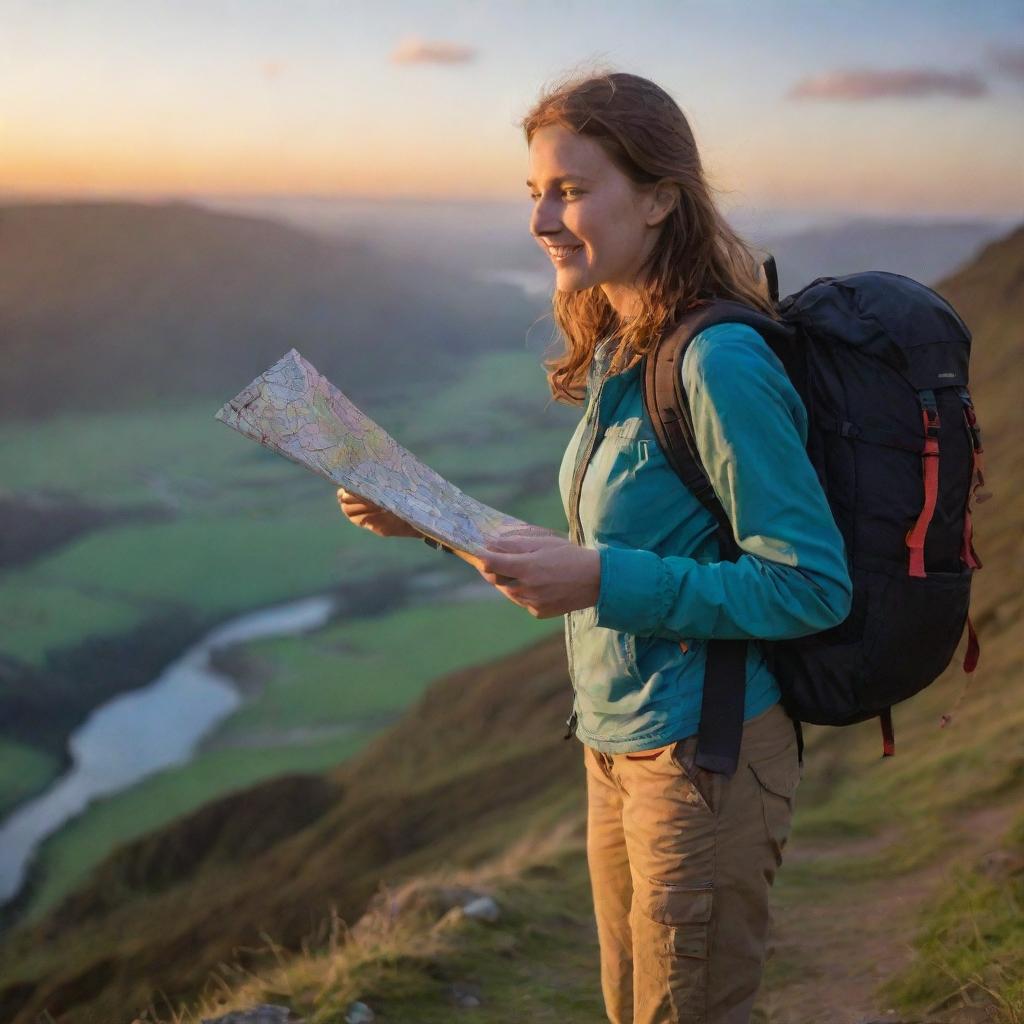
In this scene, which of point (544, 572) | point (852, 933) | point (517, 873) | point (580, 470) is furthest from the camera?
point (517, 873)

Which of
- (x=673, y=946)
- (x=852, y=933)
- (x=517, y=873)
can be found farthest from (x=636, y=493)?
(x=517, y=873)

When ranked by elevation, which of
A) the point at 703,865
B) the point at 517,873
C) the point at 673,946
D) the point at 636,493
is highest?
the point at 636,493

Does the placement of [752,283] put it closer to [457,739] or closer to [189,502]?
[457,739]

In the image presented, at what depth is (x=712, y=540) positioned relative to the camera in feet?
4.95

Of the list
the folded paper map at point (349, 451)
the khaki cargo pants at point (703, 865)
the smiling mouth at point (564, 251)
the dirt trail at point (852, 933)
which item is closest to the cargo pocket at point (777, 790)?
the khaki cargo pants at point (703, 865)

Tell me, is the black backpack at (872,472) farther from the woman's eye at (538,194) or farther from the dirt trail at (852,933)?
the dirt trail at (852,933)

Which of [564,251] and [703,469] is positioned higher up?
[564,251]

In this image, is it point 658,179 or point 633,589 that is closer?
point 633,589

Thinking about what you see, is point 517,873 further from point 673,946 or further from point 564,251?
point 564,251

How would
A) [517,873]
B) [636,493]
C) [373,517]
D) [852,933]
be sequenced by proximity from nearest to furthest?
[636,493]
[373,517]
[852,933]
[517,873]

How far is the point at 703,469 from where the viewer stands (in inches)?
56.8

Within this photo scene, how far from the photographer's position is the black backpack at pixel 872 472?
1456mm

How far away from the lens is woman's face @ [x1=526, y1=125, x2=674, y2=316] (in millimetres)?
1530

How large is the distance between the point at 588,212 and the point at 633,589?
20.1 inches
